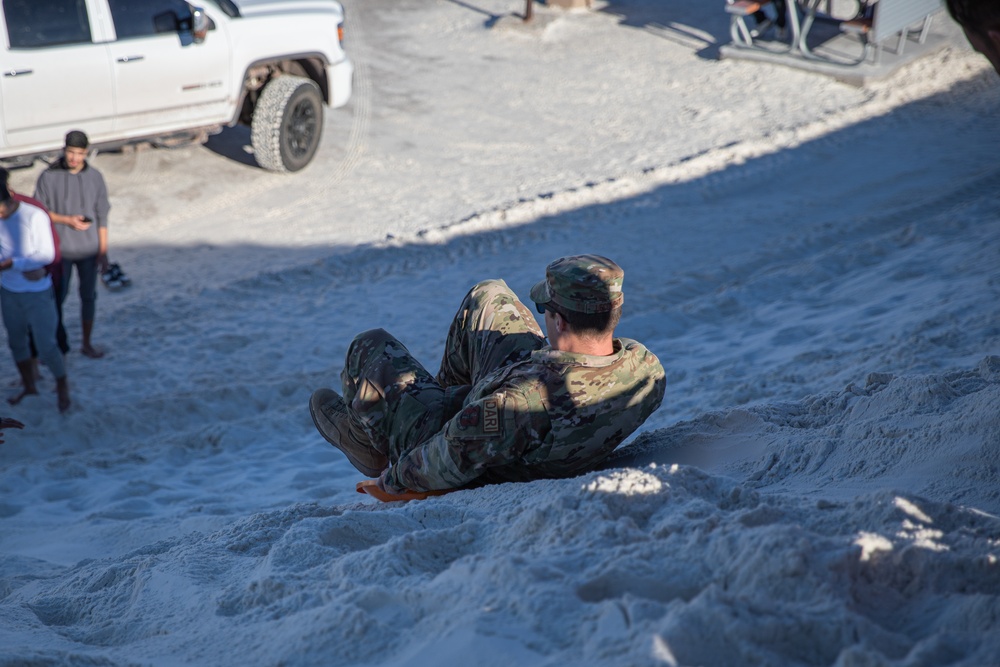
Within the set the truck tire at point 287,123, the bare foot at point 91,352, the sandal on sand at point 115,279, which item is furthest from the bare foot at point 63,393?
the truck tire at point 287,123

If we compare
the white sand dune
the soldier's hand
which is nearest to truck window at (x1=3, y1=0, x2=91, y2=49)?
the white sand dune

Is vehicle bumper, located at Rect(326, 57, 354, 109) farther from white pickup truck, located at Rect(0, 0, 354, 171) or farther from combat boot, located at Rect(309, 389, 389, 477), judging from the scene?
combat boot, located at Rect(309, 389, 389, 477)

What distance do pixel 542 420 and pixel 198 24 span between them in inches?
259

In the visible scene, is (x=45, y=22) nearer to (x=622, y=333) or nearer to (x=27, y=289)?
(x=27, y=289)

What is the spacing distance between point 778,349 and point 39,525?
14.1 ft

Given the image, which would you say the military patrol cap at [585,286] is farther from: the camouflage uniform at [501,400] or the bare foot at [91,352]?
the bare foot at [91,352]

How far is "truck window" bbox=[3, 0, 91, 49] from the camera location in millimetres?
7285

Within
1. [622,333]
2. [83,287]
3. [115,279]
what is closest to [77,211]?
[83,287]

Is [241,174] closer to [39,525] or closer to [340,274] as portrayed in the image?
[340,274]

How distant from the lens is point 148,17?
8133 mm

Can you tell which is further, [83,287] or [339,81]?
[339,81]

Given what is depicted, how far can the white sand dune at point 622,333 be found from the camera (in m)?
2.25

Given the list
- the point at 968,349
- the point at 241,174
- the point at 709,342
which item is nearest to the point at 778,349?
the point at 709,342

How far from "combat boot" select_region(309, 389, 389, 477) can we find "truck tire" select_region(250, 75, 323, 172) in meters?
5.51
